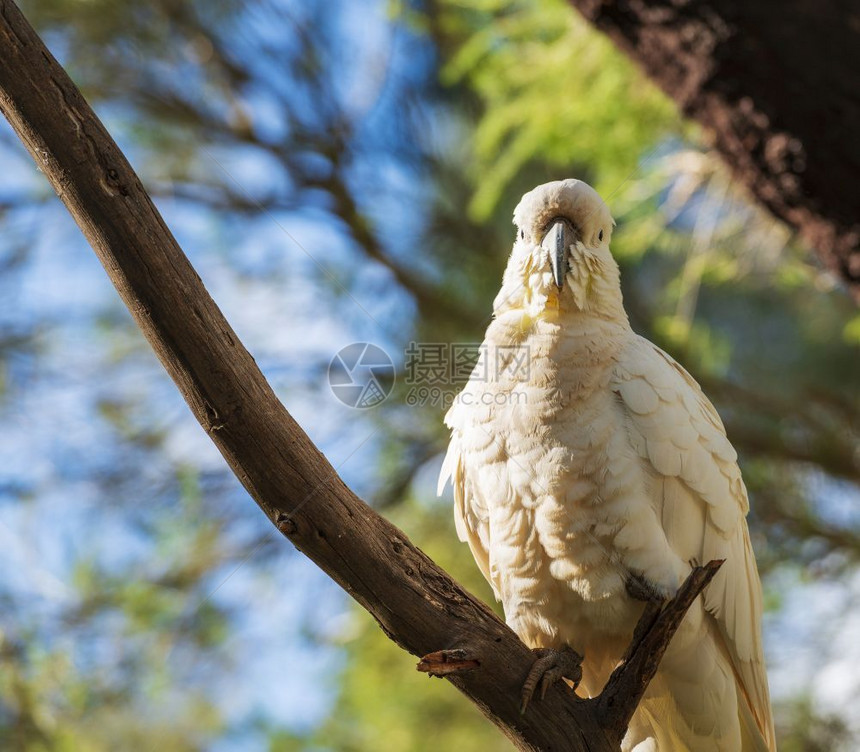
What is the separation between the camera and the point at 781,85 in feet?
7.50

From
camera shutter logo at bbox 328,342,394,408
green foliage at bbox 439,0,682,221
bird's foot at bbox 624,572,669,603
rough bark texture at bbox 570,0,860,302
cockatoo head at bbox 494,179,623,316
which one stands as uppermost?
rough bark texture at bbox 570,0,860,302

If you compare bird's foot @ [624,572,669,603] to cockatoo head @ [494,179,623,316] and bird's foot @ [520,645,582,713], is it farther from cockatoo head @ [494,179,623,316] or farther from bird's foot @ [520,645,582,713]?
cockatoo head @ [494,179,623,316]

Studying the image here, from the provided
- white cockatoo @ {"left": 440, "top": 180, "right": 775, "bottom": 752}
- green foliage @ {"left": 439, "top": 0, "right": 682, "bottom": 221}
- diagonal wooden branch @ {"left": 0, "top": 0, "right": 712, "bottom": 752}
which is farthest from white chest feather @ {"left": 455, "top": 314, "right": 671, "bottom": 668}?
green foliage @ {"left": 439, "top": 0, "right": 682, "bottom": 221}

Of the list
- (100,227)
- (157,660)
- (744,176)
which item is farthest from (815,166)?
(157,660)

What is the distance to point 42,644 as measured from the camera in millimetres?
3088

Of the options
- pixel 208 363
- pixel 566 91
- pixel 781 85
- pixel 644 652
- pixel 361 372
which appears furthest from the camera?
pixel 566 91

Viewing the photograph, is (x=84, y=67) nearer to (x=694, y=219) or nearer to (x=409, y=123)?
(x=409, y=123)

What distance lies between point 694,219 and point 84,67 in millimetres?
2667

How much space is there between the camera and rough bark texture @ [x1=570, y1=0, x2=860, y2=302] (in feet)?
7.46

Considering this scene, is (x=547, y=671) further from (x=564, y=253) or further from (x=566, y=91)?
(x=566, y=91)

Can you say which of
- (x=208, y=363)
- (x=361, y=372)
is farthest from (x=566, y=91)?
(x=208, y=363)

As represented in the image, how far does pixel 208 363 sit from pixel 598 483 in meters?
0.79

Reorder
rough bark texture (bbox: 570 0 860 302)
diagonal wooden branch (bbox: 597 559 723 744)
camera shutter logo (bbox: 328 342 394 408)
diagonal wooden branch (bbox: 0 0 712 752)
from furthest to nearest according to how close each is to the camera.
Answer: rough bark texture (bbox: 570 0 860 302), camera shutter logo (bbox: 328 342 394 408), diagonal wooden branch (bbox: 597 559 723 744), diagonal wooden branch (bbox: 0 0 712 752)

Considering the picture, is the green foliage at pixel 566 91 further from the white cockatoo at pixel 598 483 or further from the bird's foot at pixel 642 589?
the bird's foot at pixel 642 589
